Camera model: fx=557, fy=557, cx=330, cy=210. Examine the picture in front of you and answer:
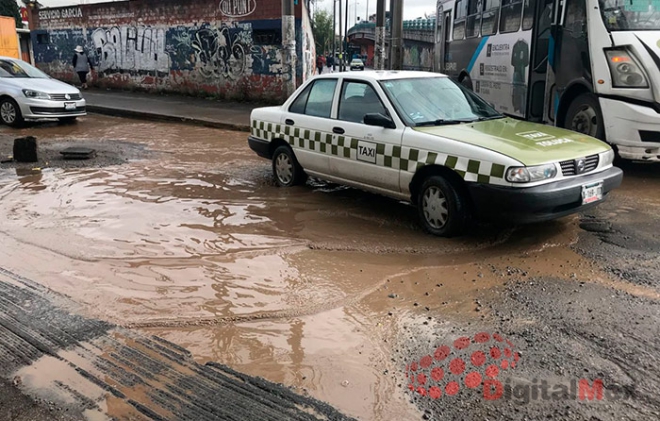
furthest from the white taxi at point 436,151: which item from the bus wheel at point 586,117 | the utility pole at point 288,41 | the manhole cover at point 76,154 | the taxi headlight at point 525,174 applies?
the utility pole at point 288,41

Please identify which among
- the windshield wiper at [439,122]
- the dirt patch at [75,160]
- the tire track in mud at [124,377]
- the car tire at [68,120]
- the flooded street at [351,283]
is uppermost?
the windshield wiper at [439,122]

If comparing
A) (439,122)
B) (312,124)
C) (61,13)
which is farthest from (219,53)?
(439,122)

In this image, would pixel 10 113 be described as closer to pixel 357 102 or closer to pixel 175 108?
pixel 175 108

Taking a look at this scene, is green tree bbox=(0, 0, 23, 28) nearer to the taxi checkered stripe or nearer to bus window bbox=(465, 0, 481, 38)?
bus window bbox=(465, 0, 481, 38)

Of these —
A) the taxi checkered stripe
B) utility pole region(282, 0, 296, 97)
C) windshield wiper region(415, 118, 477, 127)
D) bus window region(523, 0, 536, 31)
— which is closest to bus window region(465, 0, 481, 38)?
bus window region(523, 0, 536, 31)

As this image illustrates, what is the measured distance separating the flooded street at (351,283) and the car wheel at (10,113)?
20.6 ft

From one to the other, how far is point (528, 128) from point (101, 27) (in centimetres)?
1975

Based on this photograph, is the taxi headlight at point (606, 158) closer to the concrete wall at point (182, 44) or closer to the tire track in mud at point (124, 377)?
the tire track in mud at point (124, 377)

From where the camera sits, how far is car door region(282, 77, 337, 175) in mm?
6453

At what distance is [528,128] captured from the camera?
18.6 feet

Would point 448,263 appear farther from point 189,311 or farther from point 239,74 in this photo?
point 239,74

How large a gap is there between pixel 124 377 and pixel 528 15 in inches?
361

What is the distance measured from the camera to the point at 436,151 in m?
5.15

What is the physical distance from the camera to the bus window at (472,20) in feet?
40.4
